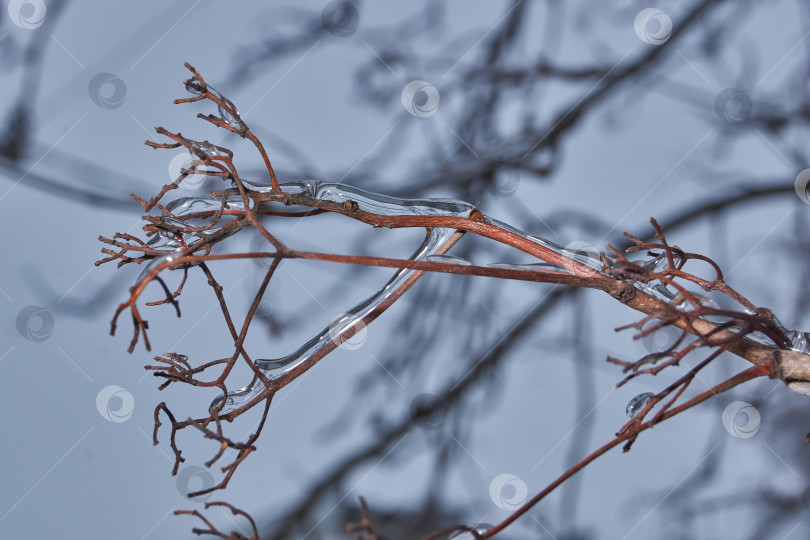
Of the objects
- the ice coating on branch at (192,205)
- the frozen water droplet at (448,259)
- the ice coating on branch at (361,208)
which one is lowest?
the frozen water droplet at (448,259)

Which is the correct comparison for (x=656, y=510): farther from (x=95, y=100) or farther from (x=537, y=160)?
(x=95, y=100)

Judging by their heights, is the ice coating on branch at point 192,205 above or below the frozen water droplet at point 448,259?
above

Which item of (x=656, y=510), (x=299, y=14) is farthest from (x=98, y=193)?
(x=656, y=510)

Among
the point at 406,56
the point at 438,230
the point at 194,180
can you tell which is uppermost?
the point at 406,56

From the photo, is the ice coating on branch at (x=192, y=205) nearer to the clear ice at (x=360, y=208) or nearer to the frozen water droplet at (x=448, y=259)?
the clear ice at (x=360, y=208)

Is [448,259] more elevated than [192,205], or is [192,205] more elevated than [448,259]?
[192,205]

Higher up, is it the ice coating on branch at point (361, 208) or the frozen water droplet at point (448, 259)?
the ice coating on branch at point (361, 208)

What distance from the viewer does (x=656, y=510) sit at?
0.74 m

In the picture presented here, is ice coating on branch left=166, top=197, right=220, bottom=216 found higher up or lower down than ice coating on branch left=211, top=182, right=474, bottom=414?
higher up

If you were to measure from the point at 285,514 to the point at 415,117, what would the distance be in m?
0.47

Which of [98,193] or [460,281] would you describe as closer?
[98,193]

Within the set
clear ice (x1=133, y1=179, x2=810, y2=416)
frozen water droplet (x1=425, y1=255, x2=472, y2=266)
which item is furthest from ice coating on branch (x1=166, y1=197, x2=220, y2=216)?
frozen water droplet (x1=425, y1=255, x2=472, y2=266)

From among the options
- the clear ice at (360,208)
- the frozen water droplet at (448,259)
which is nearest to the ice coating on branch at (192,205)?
the clear ice at (360,208)

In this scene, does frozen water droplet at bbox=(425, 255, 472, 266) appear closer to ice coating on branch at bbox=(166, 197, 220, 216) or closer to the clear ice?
the clear ice
